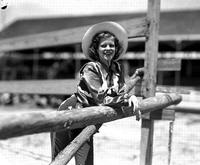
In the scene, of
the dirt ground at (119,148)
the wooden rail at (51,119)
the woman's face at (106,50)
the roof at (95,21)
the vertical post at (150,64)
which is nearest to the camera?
the wooden rail at (51,119)

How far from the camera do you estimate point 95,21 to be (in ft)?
52.7

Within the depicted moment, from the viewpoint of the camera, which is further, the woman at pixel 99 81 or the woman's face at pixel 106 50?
the woman's face at pixel 106 50

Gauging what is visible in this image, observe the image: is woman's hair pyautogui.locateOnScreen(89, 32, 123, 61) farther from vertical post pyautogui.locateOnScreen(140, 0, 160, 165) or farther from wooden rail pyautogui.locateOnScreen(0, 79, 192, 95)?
wooden rail pyautogui.locateOnScreen(0, 79, 192, 95)

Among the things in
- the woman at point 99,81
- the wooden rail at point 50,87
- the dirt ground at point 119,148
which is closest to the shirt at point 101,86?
the woman at point 99,81

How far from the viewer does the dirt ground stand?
4.27 metres

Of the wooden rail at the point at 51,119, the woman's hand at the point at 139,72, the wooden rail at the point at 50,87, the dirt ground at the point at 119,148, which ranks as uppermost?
the woman's hand at the point at 139,72

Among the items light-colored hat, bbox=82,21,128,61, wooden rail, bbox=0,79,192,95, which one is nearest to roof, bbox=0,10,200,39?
wooden rail, bbox=0,79,192,95

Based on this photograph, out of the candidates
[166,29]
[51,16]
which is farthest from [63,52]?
[166,29]

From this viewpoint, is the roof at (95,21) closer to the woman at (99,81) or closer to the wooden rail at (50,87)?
the wooden rail at (50,87)

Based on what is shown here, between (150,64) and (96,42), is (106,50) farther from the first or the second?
(150,64)

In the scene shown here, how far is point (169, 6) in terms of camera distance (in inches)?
684

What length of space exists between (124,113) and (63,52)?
14995 mm

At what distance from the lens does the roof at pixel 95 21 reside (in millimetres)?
13617

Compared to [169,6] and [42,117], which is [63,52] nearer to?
[169,6]
